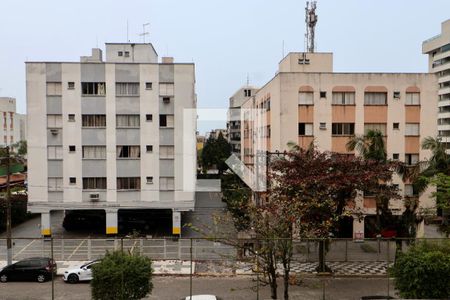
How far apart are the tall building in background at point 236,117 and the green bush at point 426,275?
42.0 m

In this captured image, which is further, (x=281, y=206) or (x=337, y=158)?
A: (x=337, y=158)

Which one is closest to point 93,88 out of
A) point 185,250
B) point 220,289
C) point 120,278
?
point 185,250

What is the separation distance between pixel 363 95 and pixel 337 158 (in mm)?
8387

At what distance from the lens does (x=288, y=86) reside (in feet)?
83.7

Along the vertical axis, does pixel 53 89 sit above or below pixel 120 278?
above

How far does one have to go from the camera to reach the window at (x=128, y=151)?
26453mm

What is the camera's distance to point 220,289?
1642 centimetres

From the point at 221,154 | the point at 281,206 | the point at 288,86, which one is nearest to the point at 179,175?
the point at 288,86

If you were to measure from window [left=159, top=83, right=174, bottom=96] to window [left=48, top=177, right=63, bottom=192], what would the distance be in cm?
795

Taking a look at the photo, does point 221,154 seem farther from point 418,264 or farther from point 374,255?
point 418,264

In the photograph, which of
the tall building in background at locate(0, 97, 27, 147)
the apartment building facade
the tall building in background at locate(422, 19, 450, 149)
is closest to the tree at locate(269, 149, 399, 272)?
the apartment building facade

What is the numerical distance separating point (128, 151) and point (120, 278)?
14.9m

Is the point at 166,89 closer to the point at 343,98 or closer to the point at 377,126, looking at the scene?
the point at 343,98

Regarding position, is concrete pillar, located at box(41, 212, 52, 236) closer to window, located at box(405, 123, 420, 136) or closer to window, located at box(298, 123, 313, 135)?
window, located at box(298, 123, 313, 135)
